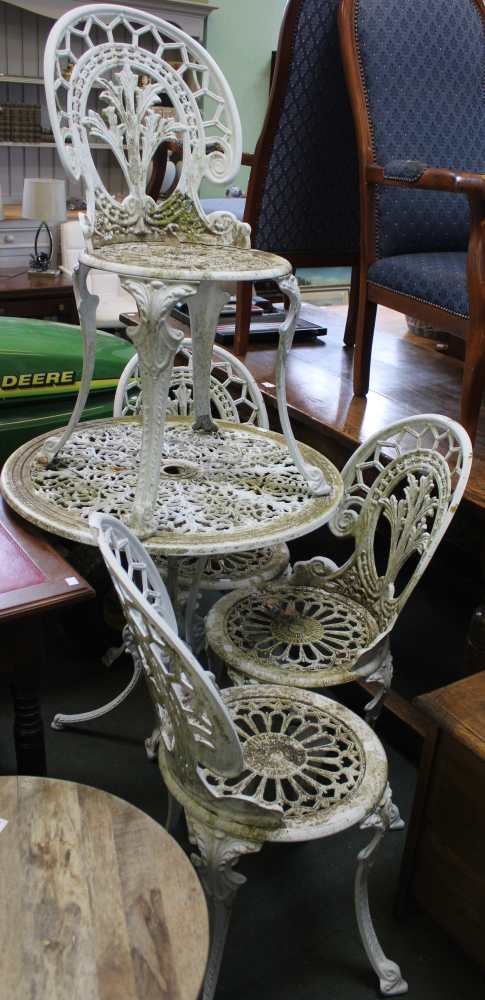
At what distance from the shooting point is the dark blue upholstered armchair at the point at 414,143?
6.95ft

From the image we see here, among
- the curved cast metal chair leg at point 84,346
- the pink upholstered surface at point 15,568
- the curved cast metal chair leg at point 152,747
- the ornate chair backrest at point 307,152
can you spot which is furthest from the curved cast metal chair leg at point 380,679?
the ornate chair backrest at point 307,152

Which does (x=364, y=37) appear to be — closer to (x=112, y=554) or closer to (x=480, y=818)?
(x=112, y=554)

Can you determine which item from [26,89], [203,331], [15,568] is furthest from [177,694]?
[26,89]

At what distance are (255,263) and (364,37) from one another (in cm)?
126

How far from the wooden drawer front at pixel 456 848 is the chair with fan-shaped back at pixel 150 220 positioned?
56 centimetres

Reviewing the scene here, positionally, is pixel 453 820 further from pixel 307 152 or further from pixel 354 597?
pixel 307 152

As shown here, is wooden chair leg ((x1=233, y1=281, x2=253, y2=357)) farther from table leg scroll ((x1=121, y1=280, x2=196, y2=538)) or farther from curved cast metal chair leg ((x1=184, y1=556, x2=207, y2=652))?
table leg scroll ((x1=121, y1=280, x2=196, y2=538))

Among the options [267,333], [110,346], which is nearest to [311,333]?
[267,333]

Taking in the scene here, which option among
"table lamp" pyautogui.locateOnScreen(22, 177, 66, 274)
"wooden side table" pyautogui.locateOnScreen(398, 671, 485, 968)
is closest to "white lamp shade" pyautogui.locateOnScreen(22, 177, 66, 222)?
"table lamp" pyautogui.locateOnScreen(22, 177, 66, 274)

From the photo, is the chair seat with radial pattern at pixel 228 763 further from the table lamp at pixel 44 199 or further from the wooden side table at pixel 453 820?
the table lamp at pixel 44 199

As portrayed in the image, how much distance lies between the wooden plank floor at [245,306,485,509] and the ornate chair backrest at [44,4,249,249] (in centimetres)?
73

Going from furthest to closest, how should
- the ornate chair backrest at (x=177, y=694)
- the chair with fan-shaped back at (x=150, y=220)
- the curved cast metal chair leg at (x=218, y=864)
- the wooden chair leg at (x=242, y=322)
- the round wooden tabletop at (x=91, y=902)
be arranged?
the wooden chair leg at (x=242, y=322), the chair with fan-shaped back at (x=150, y=220), the curved cast metal chair leg at (x=218, y=864), the ornate chair backrest at (x=177, y=694), the round wooden tabletop at (x=91, y=902)

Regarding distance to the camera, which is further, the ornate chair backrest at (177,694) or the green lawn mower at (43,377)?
the green lawn mower at (43,377)

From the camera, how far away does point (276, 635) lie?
1.67 m
